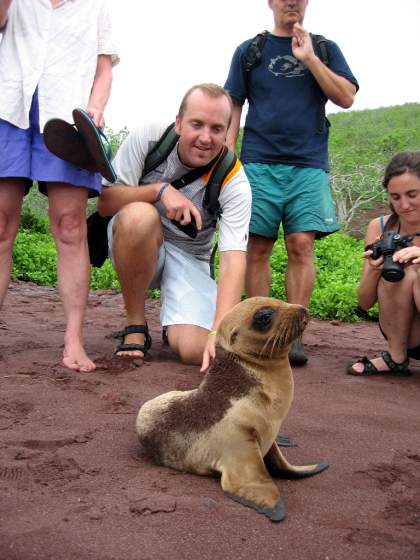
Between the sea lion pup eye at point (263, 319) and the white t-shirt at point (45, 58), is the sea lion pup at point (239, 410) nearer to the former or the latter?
the sea lion pup eye at point (263, 319)

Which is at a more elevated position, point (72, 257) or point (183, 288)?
point (72, 257)

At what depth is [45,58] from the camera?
11.7 feet

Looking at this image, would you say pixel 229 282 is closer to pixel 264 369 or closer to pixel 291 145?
pixel 264 369

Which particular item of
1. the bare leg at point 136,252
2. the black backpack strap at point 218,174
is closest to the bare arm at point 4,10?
the bare leg at point 136,252

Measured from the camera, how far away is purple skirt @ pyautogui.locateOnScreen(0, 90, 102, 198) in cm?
352

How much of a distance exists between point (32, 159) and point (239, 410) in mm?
1949

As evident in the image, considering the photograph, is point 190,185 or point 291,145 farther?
point 291,145

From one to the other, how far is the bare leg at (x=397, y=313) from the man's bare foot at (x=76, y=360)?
1.60 meters

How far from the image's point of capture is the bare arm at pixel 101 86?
379 cm

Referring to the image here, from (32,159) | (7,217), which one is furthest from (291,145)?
(7,217)

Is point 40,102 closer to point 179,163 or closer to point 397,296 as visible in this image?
point 179,163

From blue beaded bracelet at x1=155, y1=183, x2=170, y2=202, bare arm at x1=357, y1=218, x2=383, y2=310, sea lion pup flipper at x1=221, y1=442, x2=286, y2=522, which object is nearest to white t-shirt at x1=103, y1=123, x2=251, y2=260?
blue beaded bracelet at x1=155, y1=183, x2=170, y2=202

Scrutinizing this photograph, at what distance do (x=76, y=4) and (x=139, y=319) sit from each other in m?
1.84

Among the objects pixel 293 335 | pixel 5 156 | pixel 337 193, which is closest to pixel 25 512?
pixel 293 335
